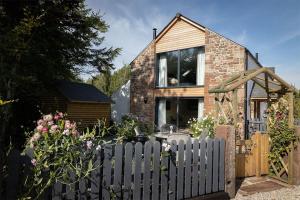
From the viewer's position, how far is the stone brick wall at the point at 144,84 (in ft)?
64.9

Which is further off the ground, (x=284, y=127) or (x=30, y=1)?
(x=30, y=1)

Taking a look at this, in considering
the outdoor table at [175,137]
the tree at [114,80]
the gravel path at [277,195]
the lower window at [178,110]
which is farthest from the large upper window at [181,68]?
the tree at [114,80]

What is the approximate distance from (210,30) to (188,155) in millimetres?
12113

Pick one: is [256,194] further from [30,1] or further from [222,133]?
[30,1]

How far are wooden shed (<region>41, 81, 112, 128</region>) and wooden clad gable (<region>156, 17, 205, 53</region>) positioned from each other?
6150mm

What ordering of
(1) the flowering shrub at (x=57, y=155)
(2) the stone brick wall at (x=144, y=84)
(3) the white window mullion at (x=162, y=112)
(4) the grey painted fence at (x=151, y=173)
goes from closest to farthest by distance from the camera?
(1) the flowering shrub at (x=57, y=155) → (4) the grey painted fence at (x=151, y=173) → (3) the white window mullion at (x=162, y=112) → (2) the stone brick wall at (x=144, y=84)

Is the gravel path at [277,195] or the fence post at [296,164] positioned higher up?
the fence post at [296,164]

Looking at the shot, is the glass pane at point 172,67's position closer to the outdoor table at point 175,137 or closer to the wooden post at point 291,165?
the outdoor table at point 175,137

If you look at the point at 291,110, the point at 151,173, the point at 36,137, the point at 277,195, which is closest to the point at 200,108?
the point at 291,110

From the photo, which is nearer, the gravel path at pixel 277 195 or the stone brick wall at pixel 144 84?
the gravel path at pixel 277 195

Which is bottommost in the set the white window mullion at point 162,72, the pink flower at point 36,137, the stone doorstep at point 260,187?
the stone doorstep at point 260,187

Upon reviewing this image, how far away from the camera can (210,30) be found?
53.9 ft

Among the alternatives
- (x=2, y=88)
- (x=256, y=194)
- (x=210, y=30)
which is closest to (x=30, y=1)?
(x=2, y=88)

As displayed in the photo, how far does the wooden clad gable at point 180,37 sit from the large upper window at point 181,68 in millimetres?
332
